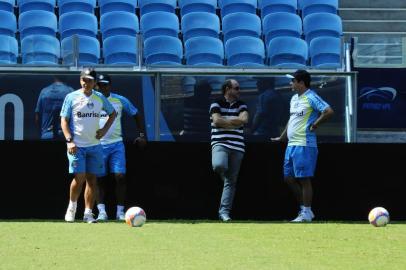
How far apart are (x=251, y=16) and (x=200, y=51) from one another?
74.1 inches

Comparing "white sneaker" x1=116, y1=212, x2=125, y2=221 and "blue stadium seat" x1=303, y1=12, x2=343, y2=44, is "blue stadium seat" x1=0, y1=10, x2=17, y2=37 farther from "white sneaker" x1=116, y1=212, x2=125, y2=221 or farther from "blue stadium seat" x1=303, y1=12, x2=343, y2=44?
"white sneaker" x1=116, y1=212, x2=125, y2=221

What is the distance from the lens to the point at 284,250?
8227 mm

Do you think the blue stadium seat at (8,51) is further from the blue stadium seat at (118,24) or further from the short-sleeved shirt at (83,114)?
the short-sleeved shirt at (83,114)

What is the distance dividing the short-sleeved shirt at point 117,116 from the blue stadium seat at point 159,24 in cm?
623

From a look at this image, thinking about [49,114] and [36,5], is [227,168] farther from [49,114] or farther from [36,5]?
[36,5]

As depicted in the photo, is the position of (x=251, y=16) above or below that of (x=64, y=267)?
above

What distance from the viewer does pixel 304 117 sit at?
12.3 m

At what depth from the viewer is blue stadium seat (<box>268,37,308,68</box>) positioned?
18.0 metres

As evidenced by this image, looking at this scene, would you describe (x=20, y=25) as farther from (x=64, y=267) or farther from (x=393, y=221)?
(x=64, y=267)

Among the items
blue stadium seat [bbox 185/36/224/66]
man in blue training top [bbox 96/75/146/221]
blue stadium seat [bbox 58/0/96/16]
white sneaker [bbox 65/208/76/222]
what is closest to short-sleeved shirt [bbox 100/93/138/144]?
man in blue training top [bbox 96/75/146/221]

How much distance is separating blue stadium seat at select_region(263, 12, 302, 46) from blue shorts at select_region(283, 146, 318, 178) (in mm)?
7125

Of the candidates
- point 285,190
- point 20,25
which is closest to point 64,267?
point 285,190

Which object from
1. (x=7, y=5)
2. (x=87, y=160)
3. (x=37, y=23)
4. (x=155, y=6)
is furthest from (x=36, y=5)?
(x=87, y=160)

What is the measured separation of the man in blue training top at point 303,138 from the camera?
480 inches
